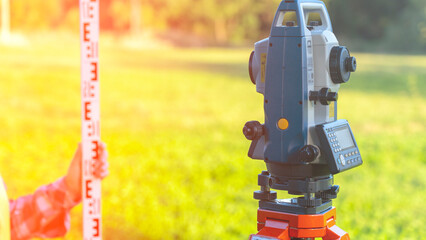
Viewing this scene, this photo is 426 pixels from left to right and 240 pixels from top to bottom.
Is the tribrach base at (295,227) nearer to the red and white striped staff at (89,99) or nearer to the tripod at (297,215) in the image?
the tripod at (297,215)

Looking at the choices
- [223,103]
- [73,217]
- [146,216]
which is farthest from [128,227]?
[223,103]

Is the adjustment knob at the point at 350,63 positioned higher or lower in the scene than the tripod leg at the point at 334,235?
higher

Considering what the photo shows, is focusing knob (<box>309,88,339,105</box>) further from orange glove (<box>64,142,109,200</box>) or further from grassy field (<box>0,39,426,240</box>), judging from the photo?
grassy field (<box>0,39,426,240</box>)

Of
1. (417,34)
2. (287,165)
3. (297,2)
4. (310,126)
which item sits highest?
(417,34)

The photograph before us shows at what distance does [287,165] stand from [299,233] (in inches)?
8.9

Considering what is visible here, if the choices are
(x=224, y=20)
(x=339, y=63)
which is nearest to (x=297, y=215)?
(x=339, y=63)

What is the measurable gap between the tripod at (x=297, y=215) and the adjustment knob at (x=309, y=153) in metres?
0.11

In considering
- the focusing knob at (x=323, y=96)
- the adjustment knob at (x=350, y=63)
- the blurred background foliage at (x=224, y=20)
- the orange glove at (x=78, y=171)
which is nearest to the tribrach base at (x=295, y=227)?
the focusing knob at (x=323, y=96)

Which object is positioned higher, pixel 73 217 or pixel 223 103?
pixel 223 103

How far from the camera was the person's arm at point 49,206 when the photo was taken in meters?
2.42

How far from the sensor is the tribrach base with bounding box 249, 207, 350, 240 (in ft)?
6.55

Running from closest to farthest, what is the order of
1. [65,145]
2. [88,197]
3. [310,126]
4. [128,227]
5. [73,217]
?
1. [310,126]
2. [88,197]
3. [128,227]
4. [73,217]
5. [65,145]

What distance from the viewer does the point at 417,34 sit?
9547 millimetres

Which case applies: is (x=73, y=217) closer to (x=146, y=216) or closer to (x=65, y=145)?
(x=146, y=216)
